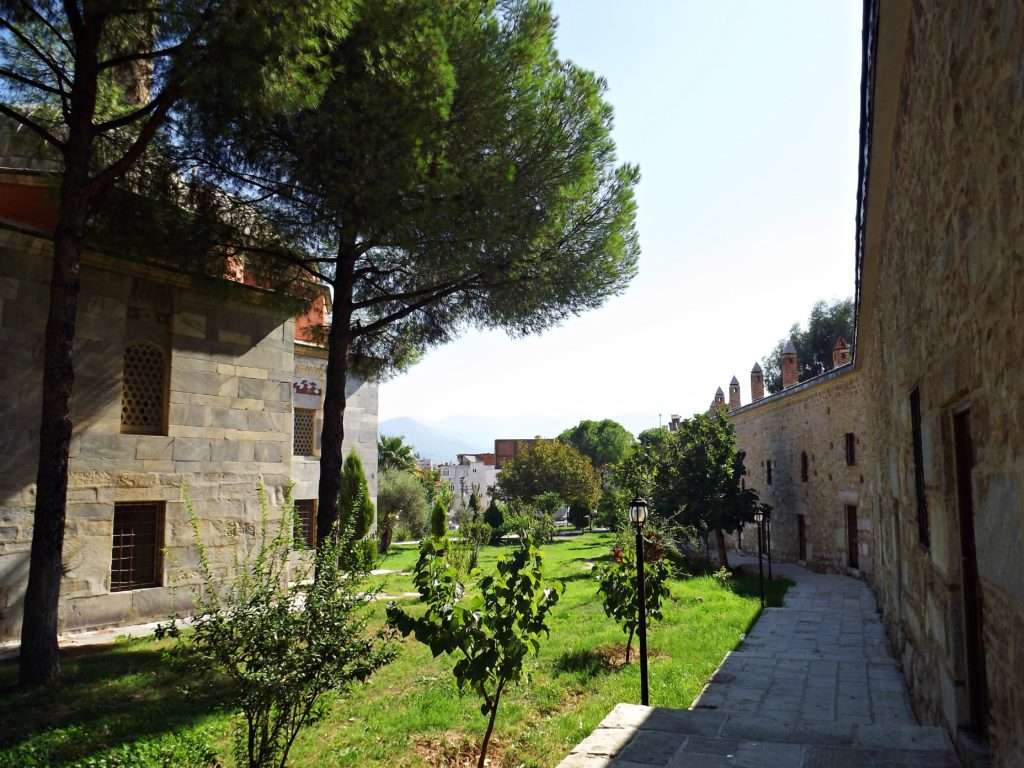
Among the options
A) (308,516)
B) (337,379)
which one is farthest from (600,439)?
(337,379)

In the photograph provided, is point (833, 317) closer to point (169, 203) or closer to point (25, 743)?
point (169, 203)

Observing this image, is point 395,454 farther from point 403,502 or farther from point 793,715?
point 793,715

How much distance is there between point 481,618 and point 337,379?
21.7 feet

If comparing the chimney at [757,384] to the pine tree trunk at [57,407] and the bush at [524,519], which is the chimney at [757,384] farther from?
the pine tree trunk at [57,407]

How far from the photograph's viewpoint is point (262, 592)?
4586 mm

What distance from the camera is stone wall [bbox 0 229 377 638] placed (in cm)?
909

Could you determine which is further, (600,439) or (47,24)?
(600,439)

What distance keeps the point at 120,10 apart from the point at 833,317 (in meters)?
40.5

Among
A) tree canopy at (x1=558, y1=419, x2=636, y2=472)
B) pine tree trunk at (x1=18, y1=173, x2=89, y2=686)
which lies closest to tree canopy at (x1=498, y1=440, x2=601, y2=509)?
tree canopy at (x1=558, y1=419, x2=636, y2=472)

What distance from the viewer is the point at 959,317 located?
3307 mm

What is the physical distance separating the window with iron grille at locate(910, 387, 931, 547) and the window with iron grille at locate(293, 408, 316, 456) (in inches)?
659

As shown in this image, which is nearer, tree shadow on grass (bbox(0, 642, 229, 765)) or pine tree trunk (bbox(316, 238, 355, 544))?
tree shadow on grass (bbox(0, 642, 229, 765))

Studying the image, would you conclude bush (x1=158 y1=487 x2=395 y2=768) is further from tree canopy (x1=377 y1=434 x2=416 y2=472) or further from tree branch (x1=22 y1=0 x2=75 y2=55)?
tree canopy (x1=377 y1=434 x2=416 y2=472)

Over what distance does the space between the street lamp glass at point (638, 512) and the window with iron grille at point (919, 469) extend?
9.07ft
